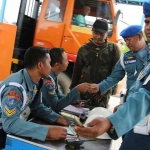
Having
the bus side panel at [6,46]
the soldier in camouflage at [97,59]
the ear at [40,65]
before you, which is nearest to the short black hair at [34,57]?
the ear at [40,65]

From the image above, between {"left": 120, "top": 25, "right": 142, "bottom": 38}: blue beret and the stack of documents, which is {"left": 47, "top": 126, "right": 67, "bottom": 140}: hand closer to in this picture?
the stack of documents

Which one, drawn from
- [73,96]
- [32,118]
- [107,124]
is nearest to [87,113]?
[73,96]

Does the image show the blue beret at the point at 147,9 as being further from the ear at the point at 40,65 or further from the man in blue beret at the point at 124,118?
the ear at the point at 40,65

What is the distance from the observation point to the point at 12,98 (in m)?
1.18

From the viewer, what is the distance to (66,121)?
140 cm

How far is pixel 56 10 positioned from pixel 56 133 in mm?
2966

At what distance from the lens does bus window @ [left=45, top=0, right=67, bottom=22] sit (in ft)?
12.1

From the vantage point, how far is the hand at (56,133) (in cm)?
110

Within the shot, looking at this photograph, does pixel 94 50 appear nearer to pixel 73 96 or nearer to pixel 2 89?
pixel 73 96

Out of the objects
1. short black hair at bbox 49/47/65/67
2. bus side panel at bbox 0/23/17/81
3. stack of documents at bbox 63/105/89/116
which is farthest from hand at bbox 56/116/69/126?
bus side panel at bbox 0/23/17/81

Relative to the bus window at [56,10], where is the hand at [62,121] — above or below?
below

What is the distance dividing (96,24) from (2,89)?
129cm

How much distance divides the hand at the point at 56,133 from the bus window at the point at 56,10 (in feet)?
9.27

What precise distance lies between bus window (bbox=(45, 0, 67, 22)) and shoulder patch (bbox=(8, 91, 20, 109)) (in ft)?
8.83
